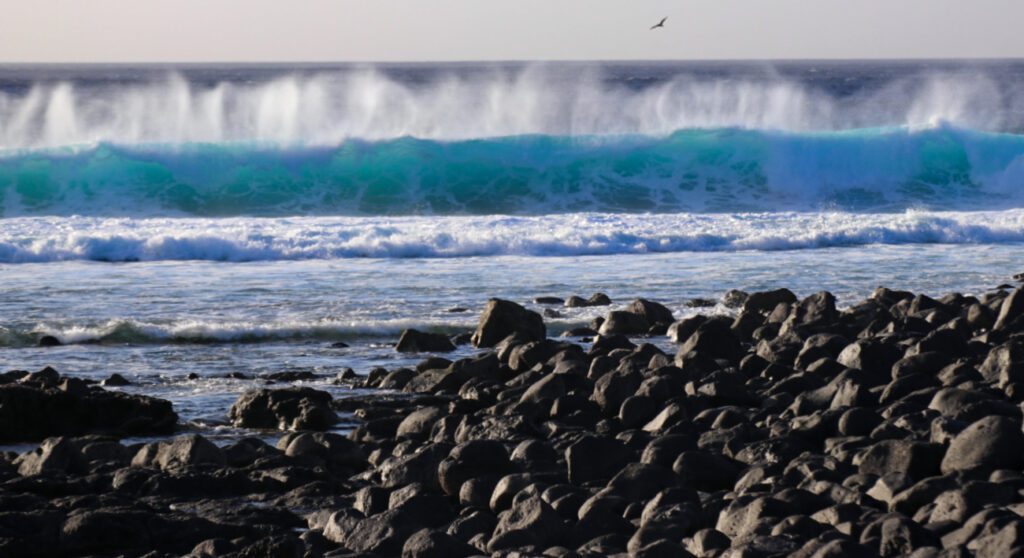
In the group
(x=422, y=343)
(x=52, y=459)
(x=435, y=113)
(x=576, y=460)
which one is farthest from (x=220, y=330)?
A: (x=435, y=113)

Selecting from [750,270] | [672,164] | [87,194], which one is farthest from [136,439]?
[672,164]

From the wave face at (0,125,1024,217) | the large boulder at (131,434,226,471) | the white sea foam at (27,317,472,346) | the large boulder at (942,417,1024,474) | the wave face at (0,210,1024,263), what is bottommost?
the large boulder at (131,434,226,471)

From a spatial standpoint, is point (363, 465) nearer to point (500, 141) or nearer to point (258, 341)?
point (258, 341)

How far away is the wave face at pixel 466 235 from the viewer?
699 inches

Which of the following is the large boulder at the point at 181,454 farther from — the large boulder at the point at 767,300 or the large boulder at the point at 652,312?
the large boulder at the point at 767,300

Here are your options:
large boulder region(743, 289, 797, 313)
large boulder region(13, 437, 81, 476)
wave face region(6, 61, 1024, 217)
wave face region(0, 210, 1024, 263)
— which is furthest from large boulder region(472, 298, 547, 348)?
wave face region(6, 61, 1024, 217)

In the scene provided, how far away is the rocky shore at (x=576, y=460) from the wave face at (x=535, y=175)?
18153mm

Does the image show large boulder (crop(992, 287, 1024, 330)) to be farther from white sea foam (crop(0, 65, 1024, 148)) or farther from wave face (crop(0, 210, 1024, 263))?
white sea foam (crop(0, 65, 1024, 148))

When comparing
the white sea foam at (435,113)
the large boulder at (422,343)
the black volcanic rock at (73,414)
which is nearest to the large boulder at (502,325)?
the large boulder at (422,343)

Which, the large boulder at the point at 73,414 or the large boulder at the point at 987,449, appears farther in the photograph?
the large boulder at the point at 73,414

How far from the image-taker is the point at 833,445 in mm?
5988

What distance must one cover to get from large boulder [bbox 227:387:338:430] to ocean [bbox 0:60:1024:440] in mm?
157

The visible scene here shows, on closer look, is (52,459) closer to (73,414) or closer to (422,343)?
(73,414)

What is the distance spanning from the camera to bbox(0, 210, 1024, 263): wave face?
1777cm
